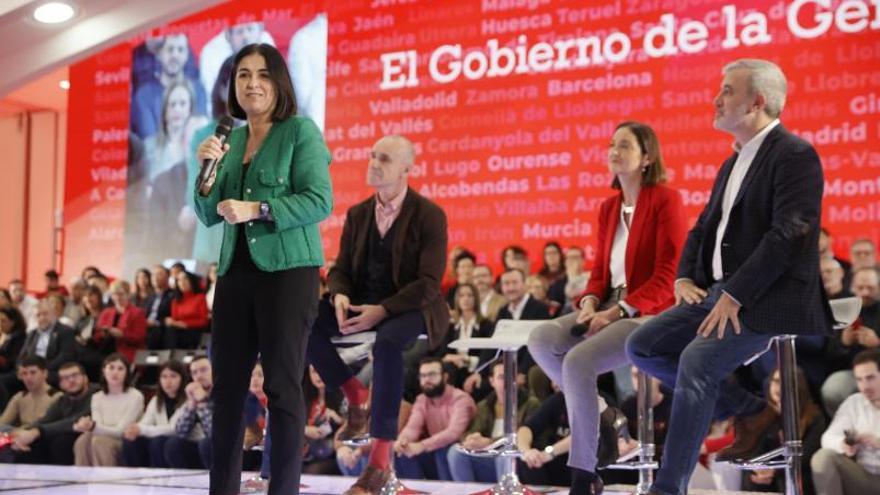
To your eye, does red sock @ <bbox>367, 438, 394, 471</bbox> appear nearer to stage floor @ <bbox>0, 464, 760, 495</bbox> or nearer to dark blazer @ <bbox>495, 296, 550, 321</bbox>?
stage floor @ <bbox>0, 464, 760, 495</bbox>

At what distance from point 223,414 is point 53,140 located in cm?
1394

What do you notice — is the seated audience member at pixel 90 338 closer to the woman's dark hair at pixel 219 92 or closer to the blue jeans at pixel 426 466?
the woman's dark hair at pixel 219 92

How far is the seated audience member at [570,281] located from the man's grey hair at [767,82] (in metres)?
3.75

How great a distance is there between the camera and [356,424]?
3.74 m

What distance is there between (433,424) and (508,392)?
2.07 meters

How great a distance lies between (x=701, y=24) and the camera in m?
7.84

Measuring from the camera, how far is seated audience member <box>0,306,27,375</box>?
27.1ft

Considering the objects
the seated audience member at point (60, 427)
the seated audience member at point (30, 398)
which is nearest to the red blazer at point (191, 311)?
the seated audience member at point (60, 427)

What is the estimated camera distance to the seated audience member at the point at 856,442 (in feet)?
14.7

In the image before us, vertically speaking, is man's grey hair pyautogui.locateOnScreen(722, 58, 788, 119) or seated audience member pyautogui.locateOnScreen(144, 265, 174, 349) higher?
man's grey hair pyautogui.locateOnScreen(722, 58, 788, 119)

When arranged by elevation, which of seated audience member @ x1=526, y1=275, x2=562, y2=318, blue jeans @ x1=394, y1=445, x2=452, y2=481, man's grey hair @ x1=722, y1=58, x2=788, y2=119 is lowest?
blue jeans @ x1=394, y1=445, x2=452, y2=481

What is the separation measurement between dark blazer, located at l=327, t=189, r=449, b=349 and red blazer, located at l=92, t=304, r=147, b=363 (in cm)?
465

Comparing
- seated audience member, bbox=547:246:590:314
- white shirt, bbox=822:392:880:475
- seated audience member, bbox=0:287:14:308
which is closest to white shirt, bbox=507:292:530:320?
seated audience member, bbox=547:246:590:314

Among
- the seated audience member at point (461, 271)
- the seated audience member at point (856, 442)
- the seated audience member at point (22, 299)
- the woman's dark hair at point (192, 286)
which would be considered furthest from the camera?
the seated audience member at point (22, 299)
